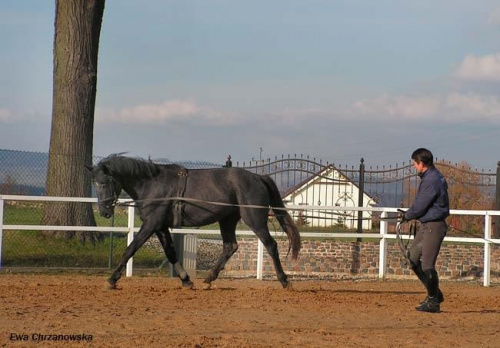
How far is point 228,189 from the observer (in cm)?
1377

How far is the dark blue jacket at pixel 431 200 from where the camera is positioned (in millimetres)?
11266

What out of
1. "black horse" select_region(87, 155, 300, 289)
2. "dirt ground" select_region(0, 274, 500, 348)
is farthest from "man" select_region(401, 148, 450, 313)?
"black horse" select_region(87, 155, 300, 289)

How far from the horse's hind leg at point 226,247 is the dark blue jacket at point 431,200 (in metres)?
3.49

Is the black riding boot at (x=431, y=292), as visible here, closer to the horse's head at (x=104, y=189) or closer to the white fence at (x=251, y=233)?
the white fence at (x=251, y=233)

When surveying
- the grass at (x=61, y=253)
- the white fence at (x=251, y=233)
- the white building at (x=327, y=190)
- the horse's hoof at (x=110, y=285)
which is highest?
the white building at (x=327, y=190)

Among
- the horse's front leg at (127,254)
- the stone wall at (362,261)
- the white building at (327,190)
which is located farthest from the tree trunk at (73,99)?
the horse's front leg at (127,254)

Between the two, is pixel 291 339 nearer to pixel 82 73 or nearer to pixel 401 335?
pixel 401 335

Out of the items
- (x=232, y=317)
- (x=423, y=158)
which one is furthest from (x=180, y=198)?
(x=423, y=158)

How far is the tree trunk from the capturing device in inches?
779

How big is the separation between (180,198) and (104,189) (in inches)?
43.5

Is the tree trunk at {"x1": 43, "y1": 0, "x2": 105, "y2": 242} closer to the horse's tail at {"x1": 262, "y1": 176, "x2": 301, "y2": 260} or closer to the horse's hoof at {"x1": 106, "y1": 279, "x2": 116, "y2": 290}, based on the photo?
the horse's tail at {"x1": 262, "y1": 176, "x2": 301, "y2": 260}

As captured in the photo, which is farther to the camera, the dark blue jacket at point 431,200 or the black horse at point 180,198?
the black horse at point 180,198

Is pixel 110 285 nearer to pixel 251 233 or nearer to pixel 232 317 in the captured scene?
pixel 232 317

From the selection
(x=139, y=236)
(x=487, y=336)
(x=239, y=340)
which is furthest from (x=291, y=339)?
(x=139, y=236)
